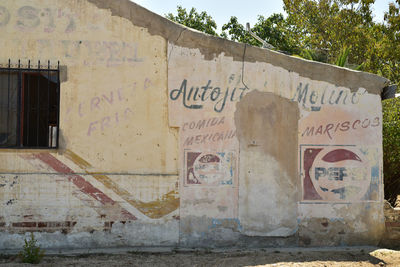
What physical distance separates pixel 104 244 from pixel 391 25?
15.2m

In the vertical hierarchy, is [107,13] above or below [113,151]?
above

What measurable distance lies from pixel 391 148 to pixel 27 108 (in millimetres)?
8711

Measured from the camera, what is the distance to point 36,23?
6.27 m

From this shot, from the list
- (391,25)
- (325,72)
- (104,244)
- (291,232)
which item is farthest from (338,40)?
(104,244)

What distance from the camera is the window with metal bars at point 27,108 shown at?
245 inches

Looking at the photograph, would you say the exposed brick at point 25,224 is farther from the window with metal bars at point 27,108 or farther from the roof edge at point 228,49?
the roof edge at point 228,49

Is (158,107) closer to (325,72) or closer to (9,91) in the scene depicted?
(9,91)

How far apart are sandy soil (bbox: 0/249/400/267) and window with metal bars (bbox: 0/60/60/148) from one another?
1.72 m

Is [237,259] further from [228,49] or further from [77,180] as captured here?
[228,49]

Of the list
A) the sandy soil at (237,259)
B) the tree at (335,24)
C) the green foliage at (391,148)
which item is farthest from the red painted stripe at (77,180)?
the tree at (335,24)

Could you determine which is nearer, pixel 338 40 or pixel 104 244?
pixel 104 244

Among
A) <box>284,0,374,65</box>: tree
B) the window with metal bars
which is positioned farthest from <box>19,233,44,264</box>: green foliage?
<box>284,0,374,65</box>: tree

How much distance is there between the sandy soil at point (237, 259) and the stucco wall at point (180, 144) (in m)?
0.34

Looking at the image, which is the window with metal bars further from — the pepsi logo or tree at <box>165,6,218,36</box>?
tree at <box>165,6,218,36</box>
